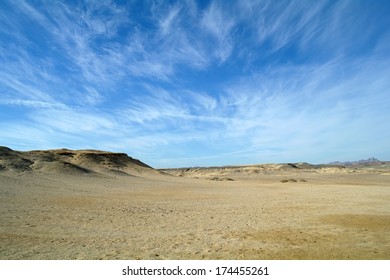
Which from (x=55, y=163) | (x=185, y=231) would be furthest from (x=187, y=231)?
(x=55, y=163)

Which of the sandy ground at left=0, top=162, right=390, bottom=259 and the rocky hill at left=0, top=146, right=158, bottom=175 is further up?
the rocky hill at left=0, top=146, right=158, bottom=175

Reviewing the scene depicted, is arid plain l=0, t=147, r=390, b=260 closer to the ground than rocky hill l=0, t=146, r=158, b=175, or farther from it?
closer to the ground

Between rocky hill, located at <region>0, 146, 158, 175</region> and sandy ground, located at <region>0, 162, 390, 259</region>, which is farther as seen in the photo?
rocky hill, located at <region>0, 146, 158, 175</region>

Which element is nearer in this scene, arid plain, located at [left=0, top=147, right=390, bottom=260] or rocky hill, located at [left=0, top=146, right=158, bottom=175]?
arid plain, located at [left=0, top=147, right=390, bottom=260]

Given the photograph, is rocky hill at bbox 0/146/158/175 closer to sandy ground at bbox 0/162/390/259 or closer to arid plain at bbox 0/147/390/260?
arid plain at bbox 0/147/390/260

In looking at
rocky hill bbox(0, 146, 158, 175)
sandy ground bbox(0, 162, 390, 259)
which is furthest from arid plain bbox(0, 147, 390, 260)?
rocky hill bbox(0, 146, 158, 175)

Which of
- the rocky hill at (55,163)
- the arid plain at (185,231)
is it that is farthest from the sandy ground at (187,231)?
the rocky hill at (55,163)

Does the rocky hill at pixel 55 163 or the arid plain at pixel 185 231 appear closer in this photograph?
the arid plain at pixel 185 231

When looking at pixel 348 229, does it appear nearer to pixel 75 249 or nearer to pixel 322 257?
pixel 322 257

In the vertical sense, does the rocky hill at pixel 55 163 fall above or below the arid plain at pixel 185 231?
above

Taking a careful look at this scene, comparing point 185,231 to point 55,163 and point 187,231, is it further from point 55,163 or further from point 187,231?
point 55,163

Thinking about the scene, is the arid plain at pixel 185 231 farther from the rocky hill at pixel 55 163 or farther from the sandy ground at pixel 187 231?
the rocky hill at pixel 55 163
